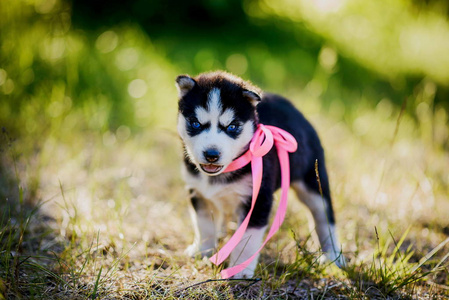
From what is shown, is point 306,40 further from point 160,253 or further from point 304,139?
point 160,253

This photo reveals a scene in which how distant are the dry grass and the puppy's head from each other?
0.73m

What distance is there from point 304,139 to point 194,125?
1.09 metres

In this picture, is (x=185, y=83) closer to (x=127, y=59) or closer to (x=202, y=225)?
(x=202, y=225)

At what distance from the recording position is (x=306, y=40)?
9.46 meters

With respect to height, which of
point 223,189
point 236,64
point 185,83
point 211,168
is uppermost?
point 185,83

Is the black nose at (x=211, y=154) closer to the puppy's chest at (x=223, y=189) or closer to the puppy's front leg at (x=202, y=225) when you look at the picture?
the puppy's chest at (x=223, y=189)

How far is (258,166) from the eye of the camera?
2.70 m

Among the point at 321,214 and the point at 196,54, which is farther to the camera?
the point at 196,54

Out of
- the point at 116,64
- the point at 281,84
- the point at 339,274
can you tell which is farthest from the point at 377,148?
the point at 116,64

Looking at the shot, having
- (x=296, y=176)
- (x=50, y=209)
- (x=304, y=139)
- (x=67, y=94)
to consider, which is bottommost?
(x=50, y=209)

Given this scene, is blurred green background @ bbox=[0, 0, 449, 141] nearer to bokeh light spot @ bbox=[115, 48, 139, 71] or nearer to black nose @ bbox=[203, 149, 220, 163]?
bokeh light spot @ bbox=[115, 48, 139, 71]

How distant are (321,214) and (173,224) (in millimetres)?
1425

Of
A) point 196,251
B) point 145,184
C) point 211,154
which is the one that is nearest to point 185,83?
point 211,154

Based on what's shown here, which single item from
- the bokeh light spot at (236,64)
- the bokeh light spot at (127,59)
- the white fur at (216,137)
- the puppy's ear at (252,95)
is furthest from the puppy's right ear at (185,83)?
the bokeh light spot at (236,64)
